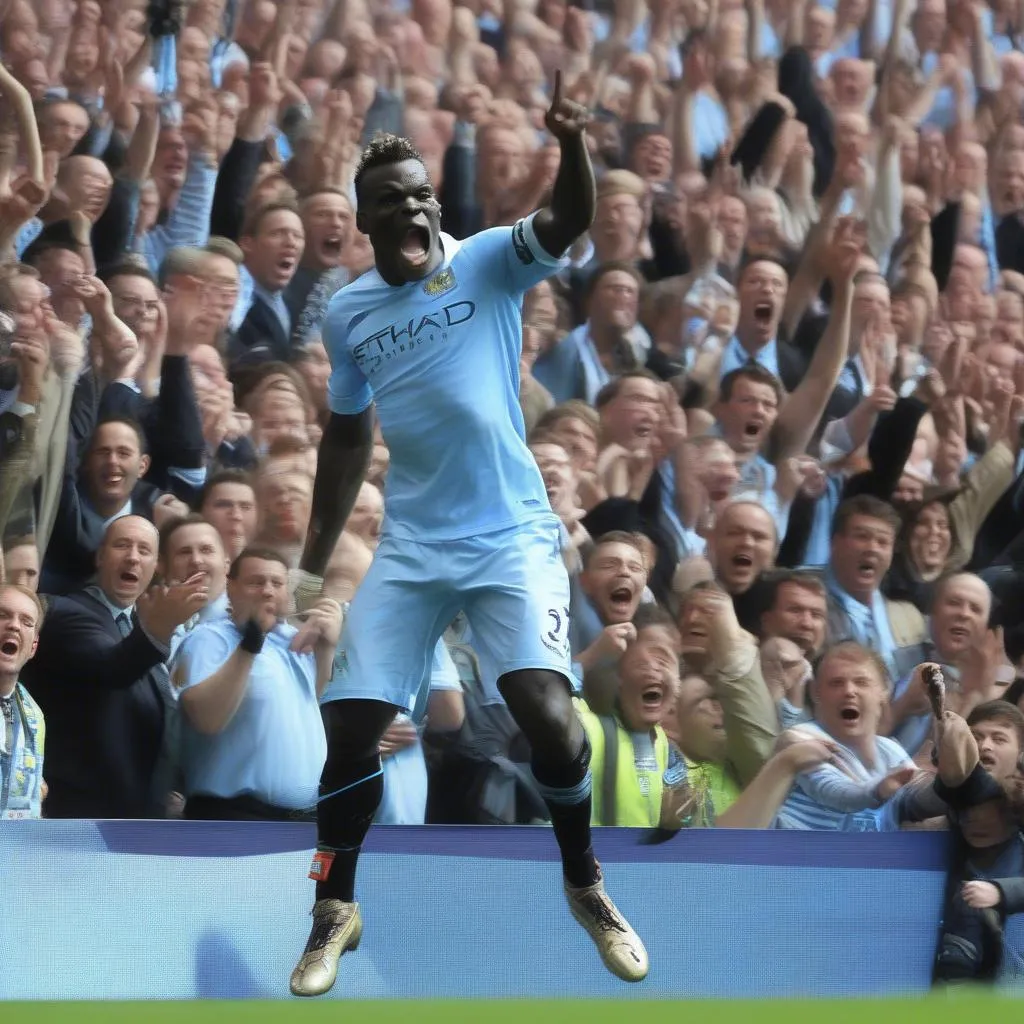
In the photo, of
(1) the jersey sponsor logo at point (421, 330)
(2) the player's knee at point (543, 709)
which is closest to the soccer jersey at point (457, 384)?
(1) the jersey sponsor logo at point (421, 330)

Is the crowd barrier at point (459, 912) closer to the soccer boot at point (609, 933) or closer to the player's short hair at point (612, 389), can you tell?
the soccer boot at point (609, 933)

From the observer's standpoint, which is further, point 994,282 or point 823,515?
point 994,282

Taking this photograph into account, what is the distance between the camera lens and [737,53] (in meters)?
7.17

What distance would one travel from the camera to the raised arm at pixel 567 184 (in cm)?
354

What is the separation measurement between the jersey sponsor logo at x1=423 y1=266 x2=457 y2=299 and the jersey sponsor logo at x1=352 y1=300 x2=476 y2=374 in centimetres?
4

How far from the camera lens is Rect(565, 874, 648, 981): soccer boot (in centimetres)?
377

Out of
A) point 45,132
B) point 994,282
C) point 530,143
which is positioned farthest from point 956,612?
point 45,132

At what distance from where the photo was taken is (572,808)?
A: 3828 millimetres

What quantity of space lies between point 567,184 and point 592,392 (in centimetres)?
264

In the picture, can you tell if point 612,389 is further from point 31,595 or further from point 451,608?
point 451,608

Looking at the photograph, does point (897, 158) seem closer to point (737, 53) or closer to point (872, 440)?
point (737, 53)

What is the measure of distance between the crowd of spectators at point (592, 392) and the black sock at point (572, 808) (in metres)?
1.39

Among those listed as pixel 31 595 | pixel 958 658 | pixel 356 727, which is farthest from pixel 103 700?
pixel 958 658

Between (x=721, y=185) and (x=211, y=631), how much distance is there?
283 cm
